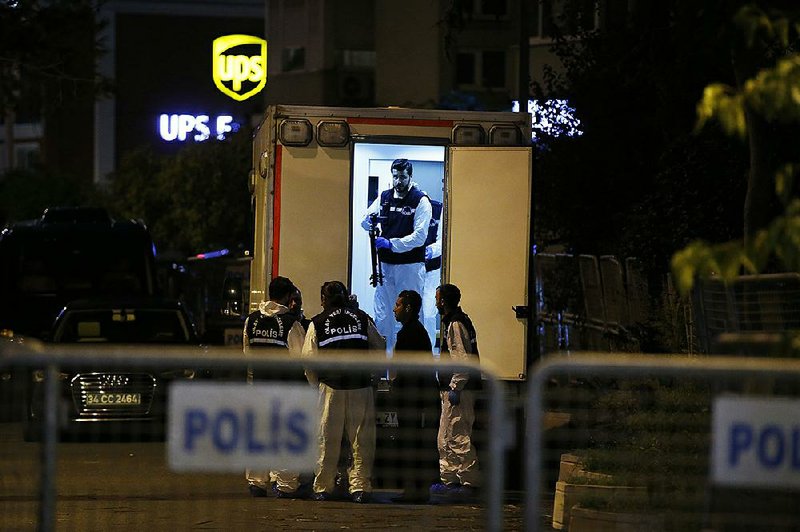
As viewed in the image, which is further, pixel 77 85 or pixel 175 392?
pixel 77 85

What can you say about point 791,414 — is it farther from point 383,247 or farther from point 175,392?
point 383,247

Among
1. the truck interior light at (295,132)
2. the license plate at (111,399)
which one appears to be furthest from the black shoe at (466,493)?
the license plate at (111,399)

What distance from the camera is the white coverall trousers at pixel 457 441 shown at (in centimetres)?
1272

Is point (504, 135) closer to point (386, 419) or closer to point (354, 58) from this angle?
point (386, 419)

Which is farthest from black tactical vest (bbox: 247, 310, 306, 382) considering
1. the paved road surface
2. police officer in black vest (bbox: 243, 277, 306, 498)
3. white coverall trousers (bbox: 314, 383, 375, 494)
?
the paved road surface

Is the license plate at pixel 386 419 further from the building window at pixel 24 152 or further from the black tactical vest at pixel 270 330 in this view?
the building window at pixel 24 152

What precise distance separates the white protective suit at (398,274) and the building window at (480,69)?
111ft

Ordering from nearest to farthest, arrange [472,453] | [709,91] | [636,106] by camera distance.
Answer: [709,91], [472,453], [636,106]

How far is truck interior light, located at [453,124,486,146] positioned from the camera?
14078 mm

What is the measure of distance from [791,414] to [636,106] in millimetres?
15138

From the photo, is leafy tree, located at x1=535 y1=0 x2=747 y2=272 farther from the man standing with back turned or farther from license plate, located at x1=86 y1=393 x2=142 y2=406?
license plate, located at x1=86 y1=393 x2=142 y2=406

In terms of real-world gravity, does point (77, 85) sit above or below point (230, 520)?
above

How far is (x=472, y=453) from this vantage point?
13047 mm

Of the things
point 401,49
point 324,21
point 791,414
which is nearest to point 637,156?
point 791,414
